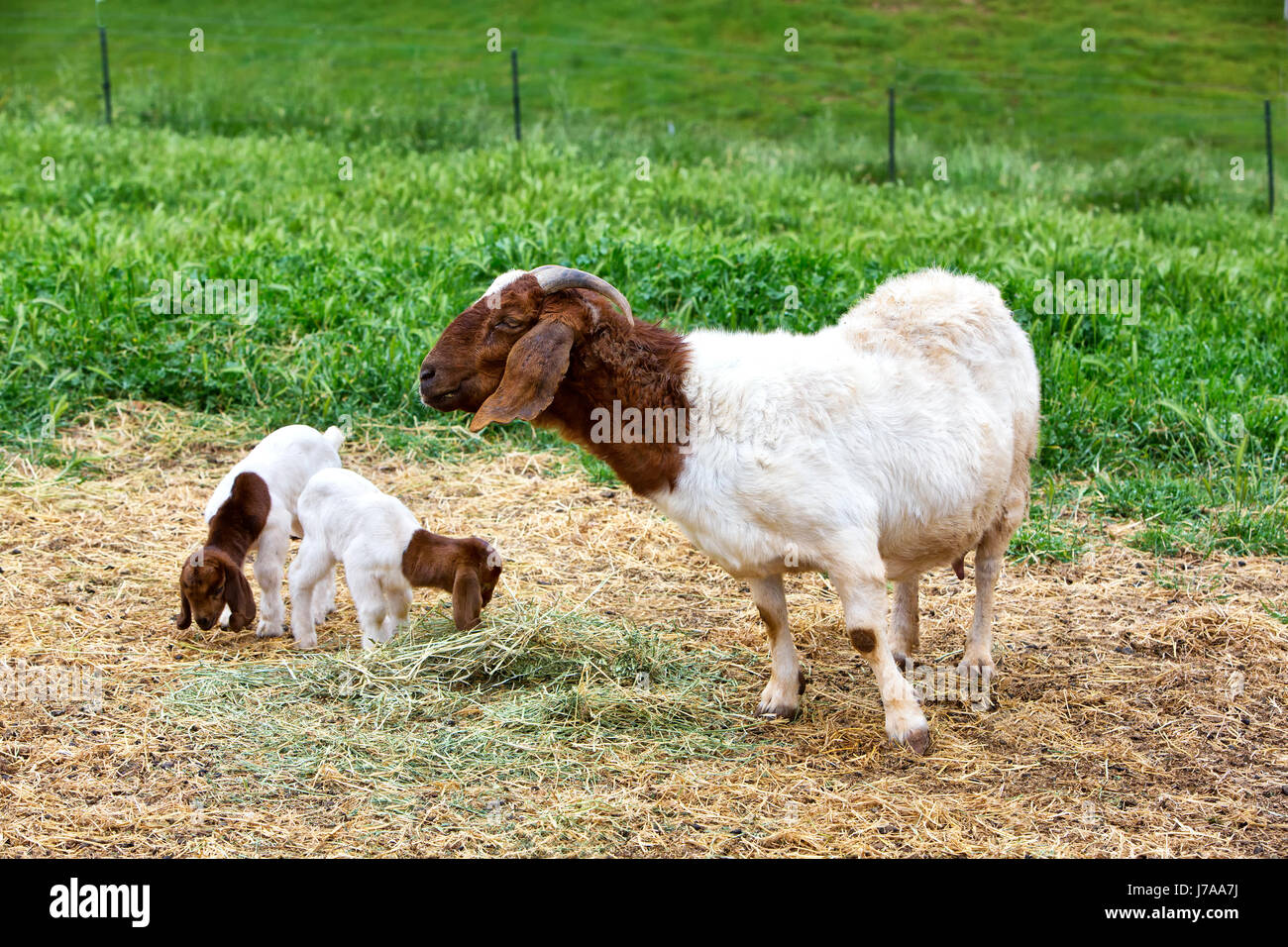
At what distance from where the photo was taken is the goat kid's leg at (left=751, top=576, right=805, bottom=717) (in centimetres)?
508

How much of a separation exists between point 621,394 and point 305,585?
6.08ft

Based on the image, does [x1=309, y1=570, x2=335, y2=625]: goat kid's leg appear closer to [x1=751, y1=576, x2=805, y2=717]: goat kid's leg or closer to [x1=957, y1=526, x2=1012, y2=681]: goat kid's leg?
[x1=751, y1=576, x2=805, y2=717]: goat kid's leg

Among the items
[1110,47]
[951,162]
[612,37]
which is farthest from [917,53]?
[951,162]

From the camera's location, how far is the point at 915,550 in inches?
197

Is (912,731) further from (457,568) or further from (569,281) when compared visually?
(569,281)

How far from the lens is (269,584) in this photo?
582 centimetres

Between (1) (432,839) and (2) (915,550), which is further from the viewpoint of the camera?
(2) (915,550)

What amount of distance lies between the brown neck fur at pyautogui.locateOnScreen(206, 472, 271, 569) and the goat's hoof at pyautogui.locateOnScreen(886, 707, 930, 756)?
9.69ft

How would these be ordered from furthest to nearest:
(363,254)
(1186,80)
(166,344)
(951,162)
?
(1186,80), (951,162), (363,254), (166,344)

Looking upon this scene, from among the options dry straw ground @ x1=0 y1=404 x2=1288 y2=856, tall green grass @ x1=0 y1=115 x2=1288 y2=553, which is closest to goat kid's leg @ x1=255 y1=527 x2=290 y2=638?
dry straw ground @ x1=0 y1=404 x2=1288 y2=856

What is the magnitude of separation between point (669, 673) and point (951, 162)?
12.8m

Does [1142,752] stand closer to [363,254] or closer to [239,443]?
[239,443]

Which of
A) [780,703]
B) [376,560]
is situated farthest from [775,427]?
[376,560]

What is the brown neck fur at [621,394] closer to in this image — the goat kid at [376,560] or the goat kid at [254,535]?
the goat kid at [376,560]
